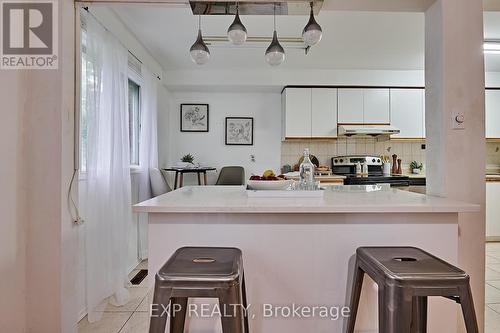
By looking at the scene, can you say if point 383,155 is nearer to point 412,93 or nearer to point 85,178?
point 412,93

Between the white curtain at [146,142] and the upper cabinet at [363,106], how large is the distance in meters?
2.50

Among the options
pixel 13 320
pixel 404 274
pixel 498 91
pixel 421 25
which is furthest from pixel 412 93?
pixel 13 320

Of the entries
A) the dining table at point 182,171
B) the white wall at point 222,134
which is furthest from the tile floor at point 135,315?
the white wall at point 222,134

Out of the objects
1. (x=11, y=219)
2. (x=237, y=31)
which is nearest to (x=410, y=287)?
(x=237, y=31)

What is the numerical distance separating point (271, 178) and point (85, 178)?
145cm

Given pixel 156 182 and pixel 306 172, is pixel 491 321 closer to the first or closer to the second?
pixel 306 172

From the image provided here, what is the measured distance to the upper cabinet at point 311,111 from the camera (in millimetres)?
4152

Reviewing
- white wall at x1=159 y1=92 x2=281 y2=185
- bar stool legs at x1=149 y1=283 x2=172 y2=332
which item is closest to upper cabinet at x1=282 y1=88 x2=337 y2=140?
white wall at x1=159 y1=92 x2=281 y2=185

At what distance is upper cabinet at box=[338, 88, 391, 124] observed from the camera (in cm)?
416

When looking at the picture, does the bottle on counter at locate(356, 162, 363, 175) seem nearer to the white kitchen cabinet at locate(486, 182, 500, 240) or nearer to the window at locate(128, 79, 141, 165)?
the white kitchen cabinet at locate(486, 182, 500, 240)

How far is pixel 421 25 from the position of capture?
2834 millimetres

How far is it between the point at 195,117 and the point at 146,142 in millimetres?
1360

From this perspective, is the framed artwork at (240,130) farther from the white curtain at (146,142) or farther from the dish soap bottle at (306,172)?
the dish soap bottle at (306,172)

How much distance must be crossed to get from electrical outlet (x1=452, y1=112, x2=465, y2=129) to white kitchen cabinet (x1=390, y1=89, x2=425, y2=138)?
2538 millimetres
